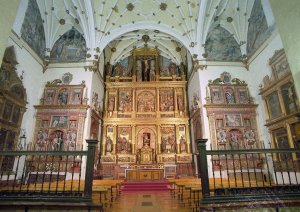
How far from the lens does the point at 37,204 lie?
4.14 meters

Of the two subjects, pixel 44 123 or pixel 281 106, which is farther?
pixel 44 123

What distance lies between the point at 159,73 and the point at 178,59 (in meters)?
2.32

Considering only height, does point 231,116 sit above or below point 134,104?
below

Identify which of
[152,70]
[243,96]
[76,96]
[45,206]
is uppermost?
[152,70]

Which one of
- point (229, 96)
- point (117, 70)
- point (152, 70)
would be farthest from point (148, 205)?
point (117, 70)

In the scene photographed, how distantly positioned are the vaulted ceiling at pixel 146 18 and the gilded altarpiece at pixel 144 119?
379 centimetres

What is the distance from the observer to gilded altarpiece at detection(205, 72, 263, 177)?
11.8 m

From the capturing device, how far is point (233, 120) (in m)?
12.4

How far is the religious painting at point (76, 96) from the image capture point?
504 inches

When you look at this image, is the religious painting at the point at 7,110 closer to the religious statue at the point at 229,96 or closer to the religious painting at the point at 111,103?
the religious painting at the point at 111,103

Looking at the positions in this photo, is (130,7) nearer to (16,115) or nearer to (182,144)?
(16,115)

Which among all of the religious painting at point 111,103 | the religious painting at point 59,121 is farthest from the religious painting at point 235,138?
the religious painting at point 59,121

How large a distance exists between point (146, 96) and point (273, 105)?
31.0 ft

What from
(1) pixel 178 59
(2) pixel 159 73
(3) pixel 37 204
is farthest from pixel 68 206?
(1) pixel 178 59
